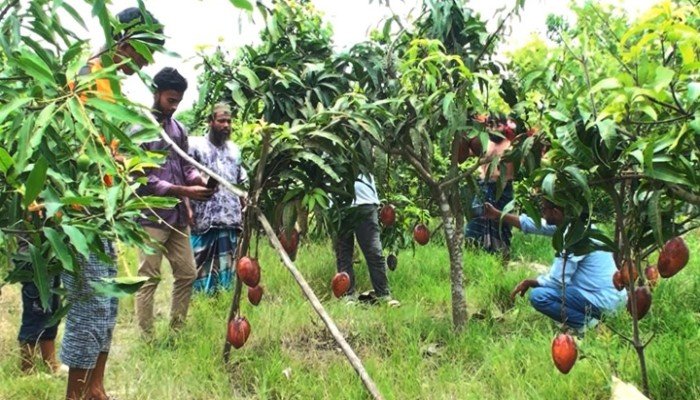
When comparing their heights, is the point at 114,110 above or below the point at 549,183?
above

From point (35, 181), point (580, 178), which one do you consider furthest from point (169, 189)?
point (580, 178)

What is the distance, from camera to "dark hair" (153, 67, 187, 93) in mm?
3596

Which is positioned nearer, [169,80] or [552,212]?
[552,212]

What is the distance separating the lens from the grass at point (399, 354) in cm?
278

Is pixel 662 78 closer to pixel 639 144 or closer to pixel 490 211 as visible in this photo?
pixel 639 144

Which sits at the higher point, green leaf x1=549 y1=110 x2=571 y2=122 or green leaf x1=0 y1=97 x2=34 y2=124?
green leaf x1=0 y1=97 x2=34 y2=124

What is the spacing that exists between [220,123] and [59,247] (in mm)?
3152

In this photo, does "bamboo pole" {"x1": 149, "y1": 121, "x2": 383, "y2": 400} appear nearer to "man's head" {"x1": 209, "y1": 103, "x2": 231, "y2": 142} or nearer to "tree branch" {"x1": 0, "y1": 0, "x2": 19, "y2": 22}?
"tree branch" {"x1": 0, "y1": 0, "x2": 19, "y2": 22}

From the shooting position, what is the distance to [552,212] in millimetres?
2414

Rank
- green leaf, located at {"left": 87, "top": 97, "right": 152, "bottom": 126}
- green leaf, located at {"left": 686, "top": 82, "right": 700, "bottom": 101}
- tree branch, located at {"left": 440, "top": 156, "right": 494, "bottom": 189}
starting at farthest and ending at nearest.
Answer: tree branch, located at {"left": 440, "top": 156, "right": 494, "bottom": 189}, green leaf, located at {"left": 686, "top": 82, "right": 700, "bottom": 101}, green leaf, located at {"left": 87, "top": 97, "right": 152, "bottom": 126}

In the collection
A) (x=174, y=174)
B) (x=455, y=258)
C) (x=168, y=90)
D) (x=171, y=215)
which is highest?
(x=168, y=90)

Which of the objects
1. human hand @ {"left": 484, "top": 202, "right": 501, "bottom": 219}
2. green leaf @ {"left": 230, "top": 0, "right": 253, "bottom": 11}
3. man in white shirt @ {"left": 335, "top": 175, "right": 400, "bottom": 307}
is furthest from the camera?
man in white shirt @ {"left": 335, "top": 175, "right": 400, "bottom": 307}


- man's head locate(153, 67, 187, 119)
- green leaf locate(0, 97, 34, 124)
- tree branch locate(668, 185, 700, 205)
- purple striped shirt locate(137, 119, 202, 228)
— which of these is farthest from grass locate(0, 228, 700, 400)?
green leaf locate(0, 97, 34, 124)

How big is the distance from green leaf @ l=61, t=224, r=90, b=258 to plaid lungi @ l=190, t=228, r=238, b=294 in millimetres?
3263
